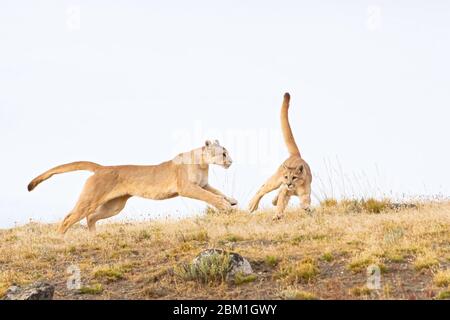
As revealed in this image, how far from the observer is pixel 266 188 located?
16562 mm

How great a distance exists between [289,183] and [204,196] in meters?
1.94

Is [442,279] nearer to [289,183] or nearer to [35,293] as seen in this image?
[35,293]

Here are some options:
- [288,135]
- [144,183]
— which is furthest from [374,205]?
[144,183]

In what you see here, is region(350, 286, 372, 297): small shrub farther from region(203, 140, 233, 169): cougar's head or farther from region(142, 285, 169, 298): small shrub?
region(203, 140, 233, 169): cougar's head

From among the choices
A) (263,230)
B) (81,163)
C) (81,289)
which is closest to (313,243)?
(263,230)

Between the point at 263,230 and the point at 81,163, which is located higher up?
the point at 81,163

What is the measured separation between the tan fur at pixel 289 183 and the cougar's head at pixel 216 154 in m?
1.04

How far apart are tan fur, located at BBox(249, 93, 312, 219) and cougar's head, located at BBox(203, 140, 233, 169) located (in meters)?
1.04

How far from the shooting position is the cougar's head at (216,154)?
1639 cm

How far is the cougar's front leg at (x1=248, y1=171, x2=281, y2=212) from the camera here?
16234 millimetres

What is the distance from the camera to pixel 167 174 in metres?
16.8

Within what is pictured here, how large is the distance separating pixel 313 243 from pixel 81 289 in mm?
3708
